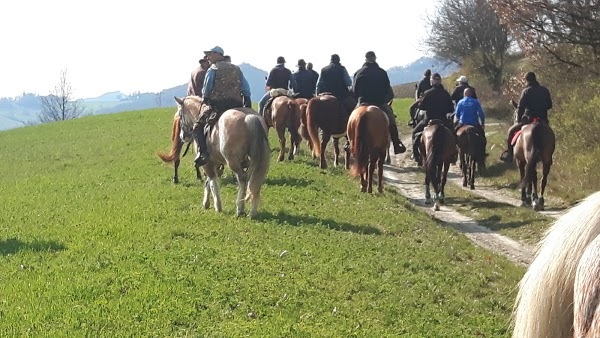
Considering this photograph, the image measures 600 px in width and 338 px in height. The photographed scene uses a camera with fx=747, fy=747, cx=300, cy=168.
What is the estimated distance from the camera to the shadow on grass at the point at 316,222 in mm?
12000

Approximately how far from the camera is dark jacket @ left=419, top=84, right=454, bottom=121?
17188 mm

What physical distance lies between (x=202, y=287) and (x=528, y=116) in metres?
11.2

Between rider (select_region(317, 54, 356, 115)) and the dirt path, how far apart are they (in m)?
2.74

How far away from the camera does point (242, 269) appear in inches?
343

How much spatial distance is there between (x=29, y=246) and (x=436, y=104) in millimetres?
10144

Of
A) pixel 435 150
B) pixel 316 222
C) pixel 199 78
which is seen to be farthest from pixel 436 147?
pixel 199 78

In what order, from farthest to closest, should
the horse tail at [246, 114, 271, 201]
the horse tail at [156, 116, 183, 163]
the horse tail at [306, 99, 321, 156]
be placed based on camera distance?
1. the horse tail at [306, 99, 321, 156]
2. the horse tail at [156, 116, 183, 163]
3. the horse tail at [246, 114, 271, 201]

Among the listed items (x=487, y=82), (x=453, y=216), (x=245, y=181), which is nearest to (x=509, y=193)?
(x=453, y=216)

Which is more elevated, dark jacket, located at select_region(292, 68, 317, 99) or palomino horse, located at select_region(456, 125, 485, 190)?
dark jacket, located at select_region(292, 68, 317, 99)

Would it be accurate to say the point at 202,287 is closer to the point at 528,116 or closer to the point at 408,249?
the point at 408,249

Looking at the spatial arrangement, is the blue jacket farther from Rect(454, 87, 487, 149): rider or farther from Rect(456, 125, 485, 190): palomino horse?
Rect(456, 125, 485, 190): palomino horse

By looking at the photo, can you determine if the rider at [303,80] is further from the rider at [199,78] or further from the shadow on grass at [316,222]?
the shadow on grass at [316,222]

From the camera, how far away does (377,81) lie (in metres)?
16.9

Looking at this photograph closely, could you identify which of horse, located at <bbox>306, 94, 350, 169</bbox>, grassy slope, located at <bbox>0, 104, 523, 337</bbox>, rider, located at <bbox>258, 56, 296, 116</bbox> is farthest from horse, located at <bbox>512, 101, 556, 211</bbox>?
rider, located at <bbox>258, 56, 296, 116</bbox>
